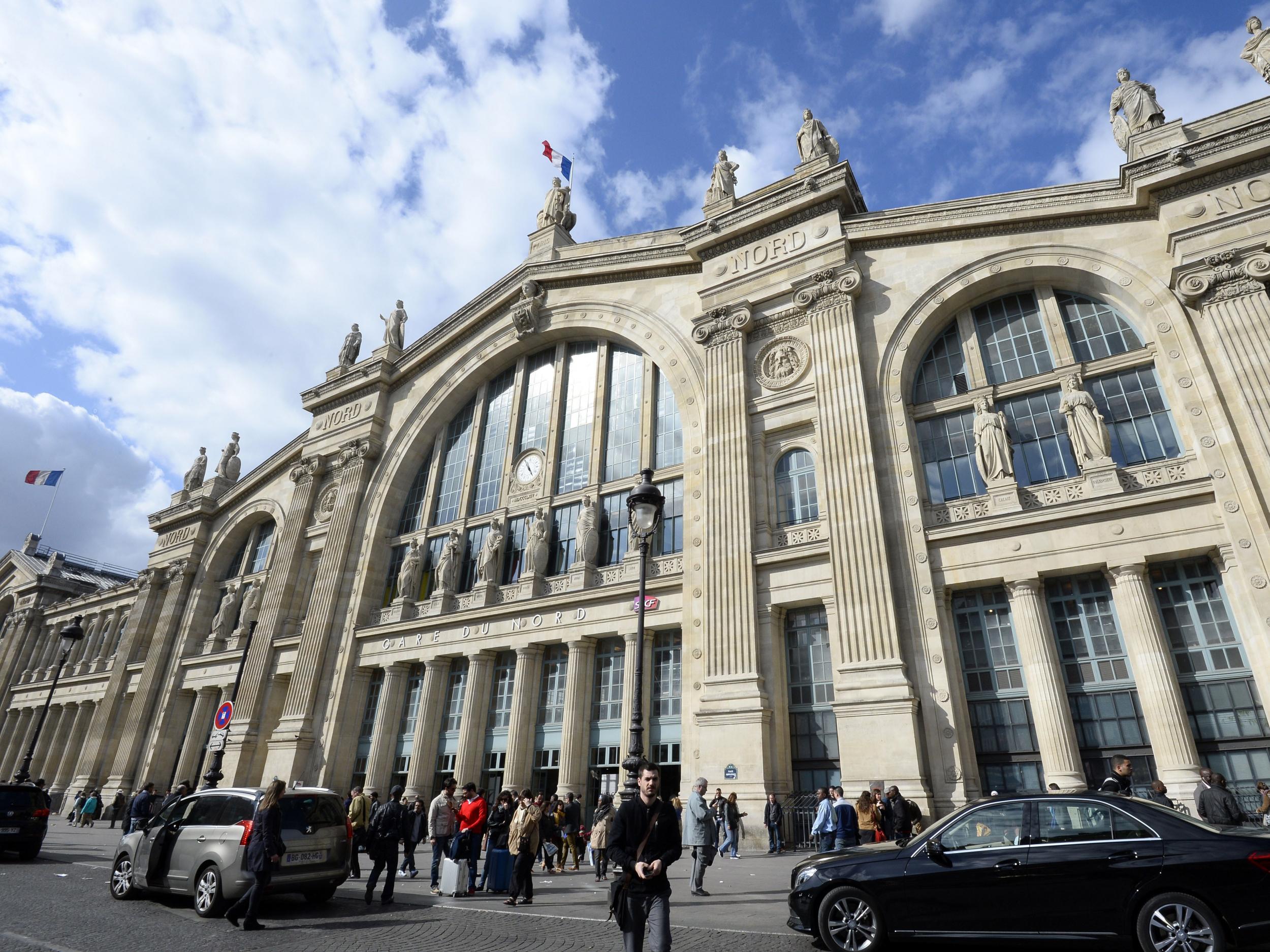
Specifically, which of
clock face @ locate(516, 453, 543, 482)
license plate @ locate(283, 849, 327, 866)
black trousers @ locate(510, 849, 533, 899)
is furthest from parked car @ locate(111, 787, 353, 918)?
clock face @ locate(516, 453, 543, 482)

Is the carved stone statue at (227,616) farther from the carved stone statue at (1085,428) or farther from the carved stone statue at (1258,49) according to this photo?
the carved stone statue at (1258,49)

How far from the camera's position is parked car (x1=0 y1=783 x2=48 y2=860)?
1530 centimetres

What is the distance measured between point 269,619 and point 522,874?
79.8 feet

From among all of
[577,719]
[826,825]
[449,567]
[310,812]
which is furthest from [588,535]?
[310,812]

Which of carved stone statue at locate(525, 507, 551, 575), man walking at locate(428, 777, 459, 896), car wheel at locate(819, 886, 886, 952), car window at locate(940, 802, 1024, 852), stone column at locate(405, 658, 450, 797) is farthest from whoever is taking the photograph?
carved stone statue at locate(525, 507, 551, 575)

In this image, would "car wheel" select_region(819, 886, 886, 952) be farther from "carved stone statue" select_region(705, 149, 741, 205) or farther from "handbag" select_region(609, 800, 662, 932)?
"carved stone statue" select_region(705, 149, 741, 205)

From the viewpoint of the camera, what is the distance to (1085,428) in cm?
1752

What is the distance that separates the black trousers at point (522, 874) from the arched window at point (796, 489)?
38.9ft

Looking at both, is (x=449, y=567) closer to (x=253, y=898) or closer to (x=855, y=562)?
(x=855, y=562)

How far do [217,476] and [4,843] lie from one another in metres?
29.6

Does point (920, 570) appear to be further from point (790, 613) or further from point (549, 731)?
point (549, 731)

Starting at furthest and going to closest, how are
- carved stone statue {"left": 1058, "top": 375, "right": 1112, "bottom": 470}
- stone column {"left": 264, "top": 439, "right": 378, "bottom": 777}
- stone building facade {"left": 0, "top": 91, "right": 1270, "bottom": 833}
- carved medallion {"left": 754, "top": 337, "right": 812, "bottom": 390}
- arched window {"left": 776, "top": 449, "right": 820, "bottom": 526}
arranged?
stone column {"left": 264, "top": 439, "right": 378, "bottom": 777} < carved medallion {"left": 754, "top": 337, "right": 812, "bottom": 390} < arched window {"left": 776, "top": 449, "right": 820, "bottom": 526} < carved stone statue {"left": 1058, "top": 375, "right": 1112, "bottom": 470} < stone building facade {"left": 0, "top": 91, "right": 1270, "bottom": 833}

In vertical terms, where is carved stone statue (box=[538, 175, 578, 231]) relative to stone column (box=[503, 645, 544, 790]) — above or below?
above

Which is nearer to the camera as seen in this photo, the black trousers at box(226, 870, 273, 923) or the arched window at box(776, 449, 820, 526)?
the black trousers at box(226, 870, 273, 923)
